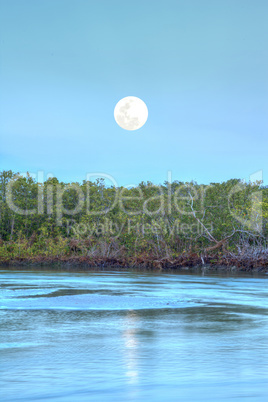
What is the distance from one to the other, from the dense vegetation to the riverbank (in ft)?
0.23

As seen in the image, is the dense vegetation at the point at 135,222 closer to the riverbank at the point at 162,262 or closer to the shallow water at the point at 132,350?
the riverbank at the point at 162,262

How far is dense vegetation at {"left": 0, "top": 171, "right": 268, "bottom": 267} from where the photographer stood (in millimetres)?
26172

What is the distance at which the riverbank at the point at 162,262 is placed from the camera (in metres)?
23.6

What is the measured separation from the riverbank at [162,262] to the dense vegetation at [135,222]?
0.07 meters

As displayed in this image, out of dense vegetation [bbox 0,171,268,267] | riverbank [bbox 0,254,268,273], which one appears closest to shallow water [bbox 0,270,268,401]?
riverbank [bbox 0,254,268,273]

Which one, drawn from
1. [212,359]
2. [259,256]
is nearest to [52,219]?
[259,256]

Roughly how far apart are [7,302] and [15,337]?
3.73m

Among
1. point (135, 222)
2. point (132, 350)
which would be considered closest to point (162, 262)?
point (135, 222)

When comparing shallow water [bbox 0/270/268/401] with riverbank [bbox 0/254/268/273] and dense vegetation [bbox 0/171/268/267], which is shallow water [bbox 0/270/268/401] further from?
dense vegetation [bbox 0/171/268/267]

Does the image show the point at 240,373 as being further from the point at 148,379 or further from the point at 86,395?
the point at 86,395

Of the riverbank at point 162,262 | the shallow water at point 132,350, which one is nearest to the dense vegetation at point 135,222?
the riverbank at point 162,262

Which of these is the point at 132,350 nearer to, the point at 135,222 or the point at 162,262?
the point at 162,262

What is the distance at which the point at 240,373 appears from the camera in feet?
14.8

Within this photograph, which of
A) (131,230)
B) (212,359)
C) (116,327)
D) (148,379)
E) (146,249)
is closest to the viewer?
(148,379)
